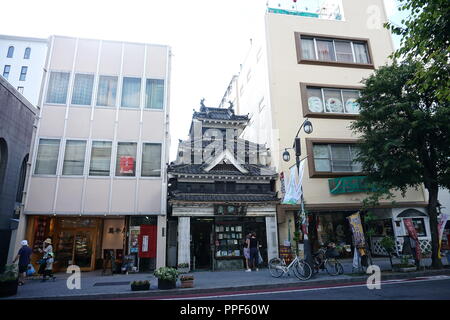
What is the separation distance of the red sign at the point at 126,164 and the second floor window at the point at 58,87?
18.1 feet

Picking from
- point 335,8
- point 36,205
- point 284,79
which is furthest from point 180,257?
point 335,8

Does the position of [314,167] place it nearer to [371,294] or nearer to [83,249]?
[371,294]

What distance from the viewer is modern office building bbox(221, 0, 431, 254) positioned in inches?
778

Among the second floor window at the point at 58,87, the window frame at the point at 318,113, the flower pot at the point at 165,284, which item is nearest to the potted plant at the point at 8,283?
the flower pot at the point at 165,284

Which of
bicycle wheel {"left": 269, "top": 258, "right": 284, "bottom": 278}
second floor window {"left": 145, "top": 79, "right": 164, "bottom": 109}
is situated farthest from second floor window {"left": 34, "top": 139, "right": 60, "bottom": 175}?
bicycle wheel {"left": 269, "top": 258, "right": 284, "bottom": 278}

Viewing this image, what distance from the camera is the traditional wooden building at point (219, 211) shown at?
17469 millimetres

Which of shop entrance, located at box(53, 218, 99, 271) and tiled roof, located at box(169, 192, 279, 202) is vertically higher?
tiled roof, located at box(169, 192, 279, 202)

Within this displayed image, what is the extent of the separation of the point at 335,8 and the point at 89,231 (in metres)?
29.1

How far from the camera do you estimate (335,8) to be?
86.5ft

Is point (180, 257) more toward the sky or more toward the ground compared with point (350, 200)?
more toward the ground

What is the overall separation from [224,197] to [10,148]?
48.6ft

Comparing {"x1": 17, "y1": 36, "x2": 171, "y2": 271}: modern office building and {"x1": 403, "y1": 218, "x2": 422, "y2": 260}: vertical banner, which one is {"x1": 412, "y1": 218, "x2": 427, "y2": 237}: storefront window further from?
{"x1": 17, "y1": 36, "x2": 171, "y2": 271}: modern office building

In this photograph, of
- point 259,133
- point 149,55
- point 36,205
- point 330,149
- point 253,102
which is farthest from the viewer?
point 253,102

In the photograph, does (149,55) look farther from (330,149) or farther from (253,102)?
(330,149)
